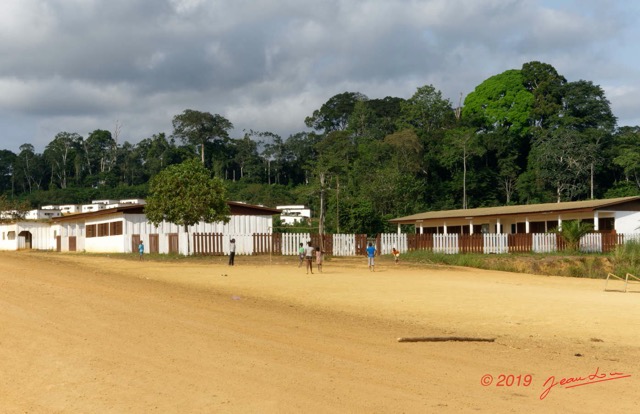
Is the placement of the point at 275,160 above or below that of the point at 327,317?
above

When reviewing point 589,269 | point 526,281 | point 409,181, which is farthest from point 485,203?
point 526,281

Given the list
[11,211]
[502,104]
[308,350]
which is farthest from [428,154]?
[308,350]

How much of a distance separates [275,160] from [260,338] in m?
97.3

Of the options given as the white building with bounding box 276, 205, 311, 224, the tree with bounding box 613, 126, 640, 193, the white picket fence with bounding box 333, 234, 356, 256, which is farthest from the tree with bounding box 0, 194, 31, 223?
the tree with bounding box 613, 126, 640, 193

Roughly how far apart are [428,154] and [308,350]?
70258 millimetres

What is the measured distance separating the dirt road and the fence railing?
58.4 feet

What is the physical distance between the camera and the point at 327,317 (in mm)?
16125

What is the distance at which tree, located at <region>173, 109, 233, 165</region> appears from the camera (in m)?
106

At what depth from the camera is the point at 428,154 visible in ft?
264

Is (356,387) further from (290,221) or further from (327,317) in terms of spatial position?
(290,221)

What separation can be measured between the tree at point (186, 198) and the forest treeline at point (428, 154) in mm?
17553

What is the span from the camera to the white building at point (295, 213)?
78.8 m

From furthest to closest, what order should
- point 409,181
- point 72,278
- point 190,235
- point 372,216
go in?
A: point 409,181 < point 372,216 < point 190,235 < point 72,278

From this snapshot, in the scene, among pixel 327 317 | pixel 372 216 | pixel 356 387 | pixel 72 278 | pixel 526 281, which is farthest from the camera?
pixel 372 216
